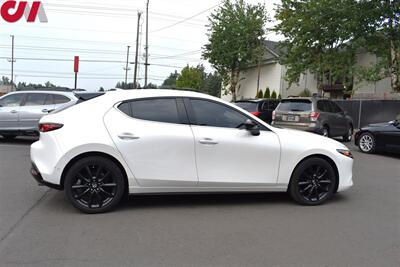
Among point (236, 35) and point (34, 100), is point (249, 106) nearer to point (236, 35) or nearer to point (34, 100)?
point (34, 100)

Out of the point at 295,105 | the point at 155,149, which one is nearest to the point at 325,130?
the point at 295,105

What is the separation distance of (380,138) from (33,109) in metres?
10.1

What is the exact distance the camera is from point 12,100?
12141 mm

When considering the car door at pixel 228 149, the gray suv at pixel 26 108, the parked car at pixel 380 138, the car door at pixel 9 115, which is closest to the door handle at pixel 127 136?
the car door at pixel 228 149

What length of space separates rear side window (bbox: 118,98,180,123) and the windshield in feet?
29.5

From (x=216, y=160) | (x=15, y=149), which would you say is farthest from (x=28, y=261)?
(x=15, y=149)

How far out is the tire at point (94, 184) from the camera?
16.8ft

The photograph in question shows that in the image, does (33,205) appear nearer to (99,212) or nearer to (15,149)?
(99,212)

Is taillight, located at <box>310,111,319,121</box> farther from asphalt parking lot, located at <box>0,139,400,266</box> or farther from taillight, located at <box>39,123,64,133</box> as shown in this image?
taillight, located at <box>39,123,64,133</box>

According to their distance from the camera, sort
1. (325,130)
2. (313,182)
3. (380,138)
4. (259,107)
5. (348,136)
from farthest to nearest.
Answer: (348,136) → (259,107) → (325,130) → (380,138) → (313,182)

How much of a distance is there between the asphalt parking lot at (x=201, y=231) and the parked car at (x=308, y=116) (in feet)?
23.0

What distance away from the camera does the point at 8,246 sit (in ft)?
13.3

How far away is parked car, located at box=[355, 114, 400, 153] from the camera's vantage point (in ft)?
37.0

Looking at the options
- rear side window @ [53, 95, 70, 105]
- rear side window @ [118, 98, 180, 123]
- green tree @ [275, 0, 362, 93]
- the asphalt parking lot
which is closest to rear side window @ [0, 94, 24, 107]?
rear side window @ [53, 95, 70, 105]
